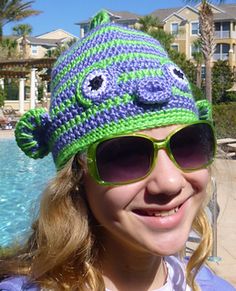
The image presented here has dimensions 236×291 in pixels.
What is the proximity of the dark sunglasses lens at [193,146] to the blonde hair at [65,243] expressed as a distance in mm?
312

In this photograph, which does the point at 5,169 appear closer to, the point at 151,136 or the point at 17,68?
the point at 151,136

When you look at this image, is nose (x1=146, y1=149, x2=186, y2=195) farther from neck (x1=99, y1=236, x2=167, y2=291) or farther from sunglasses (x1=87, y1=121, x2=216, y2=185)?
neck (x1=99, y1=236, x2=167, y2=291)

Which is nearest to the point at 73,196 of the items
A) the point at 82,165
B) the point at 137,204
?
the point at 82,165

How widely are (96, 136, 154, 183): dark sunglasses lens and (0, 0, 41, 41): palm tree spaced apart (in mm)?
35319

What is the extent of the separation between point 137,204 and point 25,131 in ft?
1.67

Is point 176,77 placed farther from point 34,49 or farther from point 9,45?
point 34,49

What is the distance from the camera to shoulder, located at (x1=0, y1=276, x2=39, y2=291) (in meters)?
1.60

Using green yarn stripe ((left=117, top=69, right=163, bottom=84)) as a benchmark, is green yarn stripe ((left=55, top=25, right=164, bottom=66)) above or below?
above

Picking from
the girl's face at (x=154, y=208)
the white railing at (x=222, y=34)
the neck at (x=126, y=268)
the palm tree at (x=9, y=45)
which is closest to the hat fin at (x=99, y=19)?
the girl's face at (x=154, y=208)

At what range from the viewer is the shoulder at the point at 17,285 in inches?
62.9

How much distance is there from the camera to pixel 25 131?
1795 millimetres

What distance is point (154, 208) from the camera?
1.50 m

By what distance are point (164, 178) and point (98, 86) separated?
34 centimetres

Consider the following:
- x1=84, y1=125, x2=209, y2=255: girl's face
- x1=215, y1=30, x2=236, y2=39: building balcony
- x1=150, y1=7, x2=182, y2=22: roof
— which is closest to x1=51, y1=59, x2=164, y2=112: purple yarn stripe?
x1=84, y1=125, x2=209, y2=255: girl's face
